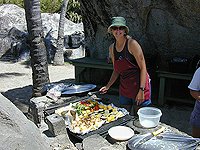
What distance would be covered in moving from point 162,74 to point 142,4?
1.56 meters

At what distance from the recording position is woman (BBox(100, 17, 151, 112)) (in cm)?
363

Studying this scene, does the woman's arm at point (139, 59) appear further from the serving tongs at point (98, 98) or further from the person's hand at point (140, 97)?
the serving tongs at point (98, 98)

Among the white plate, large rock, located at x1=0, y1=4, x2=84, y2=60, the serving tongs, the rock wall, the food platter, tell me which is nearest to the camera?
the white plate

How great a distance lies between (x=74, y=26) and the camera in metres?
15.7

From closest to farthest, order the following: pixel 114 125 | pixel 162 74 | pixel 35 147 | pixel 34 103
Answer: pixel 35 147
pixel 114 125
pixel 34 103
pixel 162 74

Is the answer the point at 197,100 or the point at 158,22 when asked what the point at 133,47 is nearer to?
the point at 197,100

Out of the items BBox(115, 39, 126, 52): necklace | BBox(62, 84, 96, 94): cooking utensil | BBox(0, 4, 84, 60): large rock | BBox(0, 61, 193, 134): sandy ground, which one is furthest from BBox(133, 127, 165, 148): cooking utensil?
BBox(0, 4, 84, 60): large rock

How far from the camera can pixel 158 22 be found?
687 centimetres

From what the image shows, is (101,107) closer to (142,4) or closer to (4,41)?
(142,4)

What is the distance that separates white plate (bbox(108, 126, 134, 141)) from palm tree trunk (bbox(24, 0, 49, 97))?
3726 millimetres

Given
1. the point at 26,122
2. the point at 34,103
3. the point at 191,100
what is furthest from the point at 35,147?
the point at 191,100

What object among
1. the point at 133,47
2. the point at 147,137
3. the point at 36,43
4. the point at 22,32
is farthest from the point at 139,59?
the point at 22,32

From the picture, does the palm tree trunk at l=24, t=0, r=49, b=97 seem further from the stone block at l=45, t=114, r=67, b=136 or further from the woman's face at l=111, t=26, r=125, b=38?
the stone block at l=45, t=114, r=67, b=136

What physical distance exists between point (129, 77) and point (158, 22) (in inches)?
132
